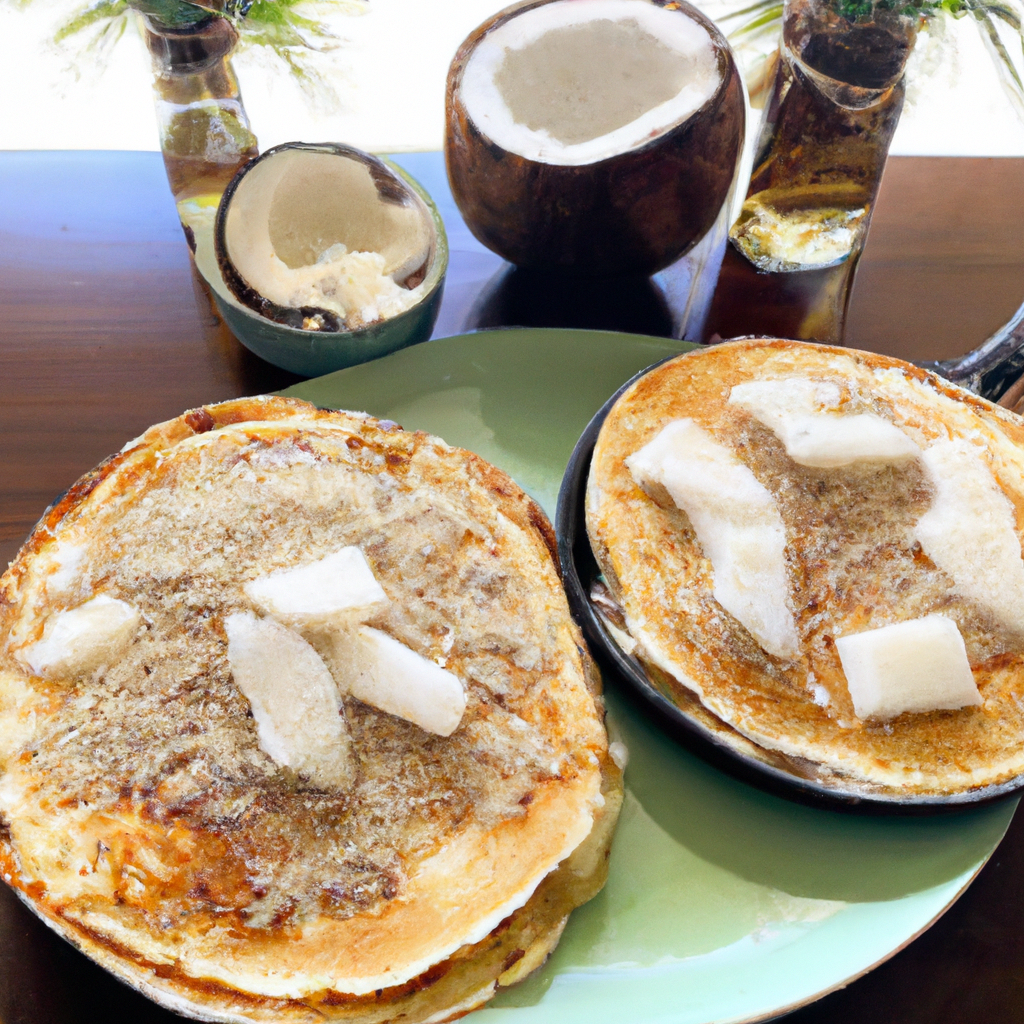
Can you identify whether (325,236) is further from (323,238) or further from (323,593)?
(323,593)

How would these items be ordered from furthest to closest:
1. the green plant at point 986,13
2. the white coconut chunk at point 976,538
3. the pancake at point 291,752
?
the green plant at point 986,13 → the white coconut chunk at point 976,538 → the pancake at point 291,752

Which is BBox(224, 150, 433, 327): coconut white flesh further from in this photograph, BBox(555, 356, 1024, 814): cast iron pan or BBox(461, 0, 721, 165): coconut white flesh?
BBox(555, 356, 1024, 814): cast iron pan

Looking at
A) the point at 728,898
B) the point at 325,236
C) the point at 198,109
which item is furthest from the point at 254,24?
the point at 728,898

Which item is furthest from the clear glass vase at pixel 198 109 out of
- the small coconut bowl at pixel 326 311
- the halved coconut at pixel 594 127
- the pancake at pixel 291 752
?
the pancake at pixel 291 752

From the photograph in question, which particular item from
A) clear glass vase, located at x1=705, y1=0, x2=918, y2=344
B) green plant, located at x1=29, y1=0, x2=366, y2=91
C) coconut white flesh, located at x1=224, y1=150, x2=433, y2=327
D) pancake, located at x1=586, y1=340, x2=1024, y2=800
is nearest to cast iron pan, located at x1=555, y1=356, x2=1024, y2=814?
pancake, located at x1=586, y1=340, x2=1024, y2=800

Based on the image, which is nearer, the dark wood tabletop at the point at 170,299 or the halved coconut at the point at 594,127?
the halved coconut at the point at 594,127

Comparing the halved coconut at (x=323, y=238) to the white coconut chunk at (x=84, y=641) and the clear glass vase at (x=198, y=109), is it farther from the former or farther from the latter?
the white coconut chunk at (x=84, y=641)
